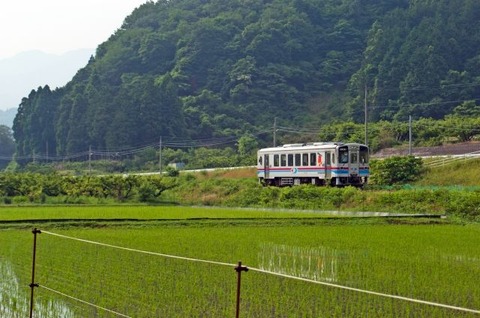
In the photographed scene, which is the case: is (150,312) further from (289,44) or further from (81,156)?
(289,44)

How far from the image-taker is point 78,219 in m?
19.2


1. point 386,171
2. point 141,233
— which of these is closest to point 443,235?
point 141,233

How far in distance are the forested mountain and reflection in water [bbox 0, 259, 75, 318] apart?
55.6 meters

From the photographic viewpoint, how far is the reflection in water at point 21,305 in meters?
7.59

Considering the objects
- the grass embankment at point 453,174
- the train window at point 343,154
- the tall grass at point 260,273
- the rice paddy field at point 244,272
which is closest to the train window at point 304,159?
the train window at point 343,154

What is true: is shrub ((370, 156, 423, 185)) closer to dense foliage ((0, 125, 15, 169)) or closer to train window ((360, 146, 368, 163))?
train window ((360, 146, 368, 163))

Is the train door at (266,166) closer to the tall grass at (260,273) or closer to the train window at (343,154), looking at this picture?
the train window at (343,154)

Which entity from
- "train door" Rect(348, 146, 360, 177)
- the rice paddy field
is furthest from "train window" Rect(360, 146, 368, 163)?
the rice paddy field

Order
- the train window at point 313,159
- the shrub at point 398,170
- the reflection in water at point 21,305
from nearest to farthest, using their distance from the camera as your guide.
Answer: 1. the reflection in water at point 21,305
2. the train window at point 313,159
3. the shrub at point 398,170

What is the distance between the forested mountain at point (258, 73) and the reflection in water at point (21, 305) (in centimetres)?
5561

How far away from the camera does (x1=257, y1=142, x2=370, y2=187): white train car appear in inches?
1129

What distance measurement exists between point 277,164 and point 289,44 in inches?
2027

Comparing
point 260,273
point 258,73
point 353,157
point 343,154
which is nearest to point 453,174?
point 353,157

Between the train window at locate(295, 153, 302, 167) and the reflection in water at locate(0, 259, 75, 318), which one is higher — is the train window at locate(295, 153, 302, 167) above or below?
above
